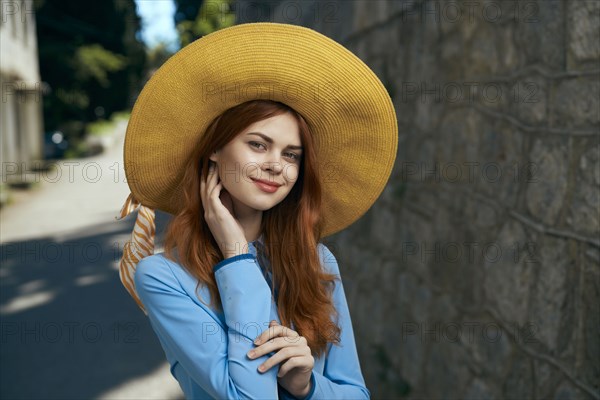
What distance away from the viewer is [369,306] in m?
4.38

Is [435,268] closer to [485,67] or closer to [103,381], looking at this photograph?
[485,67]

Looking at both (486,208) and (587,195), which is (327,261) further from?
(486,208)

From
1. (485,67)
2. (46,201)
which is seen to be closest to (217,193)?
(485,67)

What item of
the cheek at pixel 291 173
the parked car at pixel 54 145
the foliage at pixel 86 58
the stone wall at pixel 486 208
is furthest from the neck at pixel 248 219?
the parked car at pixel 54 145

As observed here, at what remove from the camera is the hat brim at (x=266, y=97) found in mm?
1459

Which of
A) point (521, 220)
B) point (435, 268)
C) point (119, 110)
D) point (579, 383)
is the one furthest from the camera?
point (119, 110)

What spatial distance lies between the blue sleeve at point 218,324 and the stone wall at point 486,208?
48.1 inches

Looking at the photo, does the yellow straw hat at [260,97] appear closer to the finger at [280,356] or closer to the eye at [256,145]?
the eye at [256,145]

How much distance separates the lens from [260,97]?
151 cm

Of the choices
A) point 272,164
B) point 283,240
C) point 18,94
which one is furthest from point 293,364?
point 18,94

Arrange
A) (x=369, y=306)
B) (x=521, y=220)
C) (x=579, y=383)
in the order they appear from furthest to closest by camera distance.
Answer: (x=369, y=306)
(x=521, y=220)
(x=579, y=383)

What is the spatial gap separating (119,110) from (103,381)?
20515 mm

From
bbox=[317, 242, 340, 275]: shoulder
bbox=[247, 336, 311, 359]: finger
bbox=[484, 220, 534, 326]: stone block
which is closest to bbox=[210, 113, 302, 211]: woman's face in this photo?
bbox=[317, 242, 340, 275]: shoulder

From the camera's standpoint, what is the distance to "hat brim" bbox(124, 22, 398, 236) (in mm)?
1459
